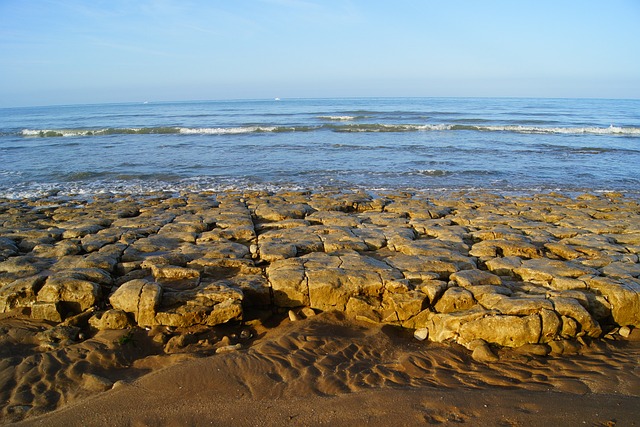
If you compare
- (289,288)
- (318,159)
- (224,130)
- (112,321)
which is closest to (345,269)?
(289,288)

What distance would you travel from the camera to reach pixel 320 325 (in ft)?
18.4

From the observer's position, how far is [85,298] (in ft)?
19.0

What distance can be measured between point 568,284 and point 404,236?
115 inches

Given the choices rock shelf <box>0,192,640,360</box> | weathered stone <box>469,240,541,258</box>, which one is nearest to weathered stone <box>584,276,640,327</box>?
rock shelf <box>0,192,640,360</box>

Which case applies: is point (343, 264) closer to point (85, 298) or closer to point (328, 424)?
point (328, 424)

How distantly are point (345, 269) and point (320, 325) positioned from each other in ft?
3.45

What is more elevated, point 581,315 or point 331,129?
point 331,129

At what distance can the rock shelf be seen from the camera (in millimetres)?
5500

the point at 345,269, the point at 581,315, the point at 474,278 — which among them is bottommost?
the point at 581,315

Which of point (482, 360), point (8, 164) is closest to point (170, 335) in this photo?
point (482, 360)

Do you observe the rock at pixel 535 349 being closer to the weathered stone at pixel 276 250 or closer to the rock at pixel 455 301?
the rock at pixel 455 301

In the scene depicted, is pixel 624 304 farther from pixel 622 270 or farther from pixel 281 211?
pixel 281 211

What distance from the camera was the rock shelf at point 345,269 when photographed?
550 cm

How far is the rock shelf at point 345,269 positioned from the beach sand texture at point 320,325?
0.10 ft
